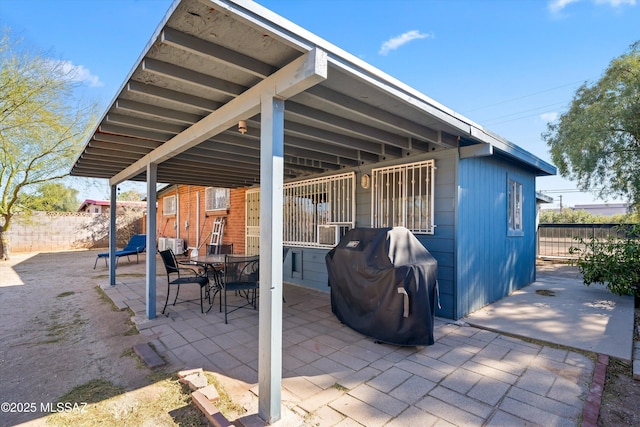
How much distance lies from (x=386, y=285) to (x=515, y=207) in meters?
3.98

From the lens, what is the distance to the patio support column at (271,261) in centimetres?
196

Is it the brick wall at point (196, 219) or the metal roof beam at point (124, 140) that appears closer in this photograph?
the metal roof beam at point (124, 140)

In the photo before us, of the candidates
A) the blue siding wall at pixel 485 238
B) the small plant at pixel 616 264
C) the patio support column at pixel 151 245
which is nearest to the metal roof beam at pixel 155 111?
the patio support column at pixel 151 245

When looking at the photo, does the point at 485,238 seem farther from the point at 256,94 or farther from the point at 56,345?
the point at 56,345

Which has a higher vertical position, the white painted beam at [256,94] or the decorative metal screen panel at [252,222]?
the white painted beam at [256,94]

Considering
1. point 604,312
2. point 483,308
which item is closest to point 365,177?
point 483,308

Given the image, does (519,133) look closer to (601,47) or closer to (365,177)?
(601,47)

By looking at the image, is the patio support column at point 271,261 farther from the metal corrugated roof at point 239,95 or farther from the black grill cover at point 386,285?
the black grill cover at point 386,285

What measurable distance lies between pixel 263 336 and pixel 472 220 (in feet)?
11.2

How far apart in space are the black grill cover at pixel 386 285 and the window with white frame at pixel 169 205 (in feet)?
36.1

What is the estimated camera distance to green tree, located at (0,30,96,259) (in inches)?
326

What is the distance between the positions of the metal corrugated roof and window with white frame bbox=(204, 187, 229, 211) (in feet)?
13.4

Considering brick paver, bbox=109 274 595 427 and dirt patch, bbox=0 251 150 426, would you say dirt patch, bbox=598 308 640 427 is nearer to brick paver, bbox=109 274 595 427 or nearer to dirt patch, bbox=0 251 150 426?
brick paver, bbox=109 274 595 427

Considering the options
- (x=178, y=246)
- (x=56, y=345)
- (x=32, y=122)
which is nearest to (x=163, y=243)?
(x=178, y=246)
